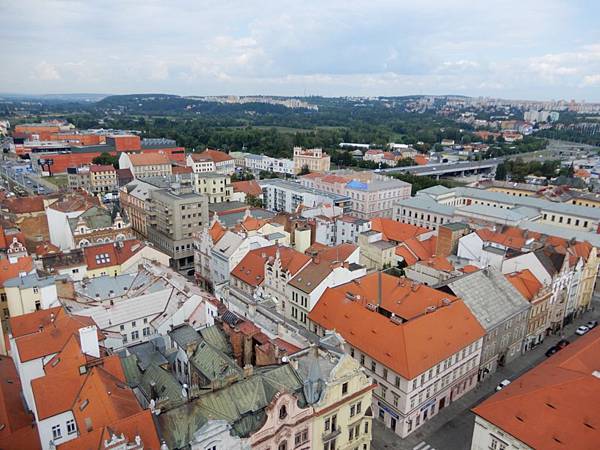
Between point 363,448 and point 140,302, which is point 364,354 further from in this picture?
point 140,302

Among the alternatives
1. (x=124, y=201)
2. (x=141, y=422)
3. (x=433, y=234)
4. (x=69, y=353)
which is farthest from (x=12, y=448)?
(x=124, y=201)

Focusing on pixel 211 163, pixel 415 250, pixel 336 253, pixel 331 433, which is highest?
pixel 211 163

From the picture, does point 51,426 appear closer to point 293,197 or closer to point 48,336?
point 48,336

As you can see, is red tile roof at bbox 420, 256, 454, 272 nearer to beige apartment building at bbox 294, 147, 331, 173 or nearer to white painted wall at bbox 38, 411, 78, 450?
white painted wall at bbox 38, 411, 78, 450

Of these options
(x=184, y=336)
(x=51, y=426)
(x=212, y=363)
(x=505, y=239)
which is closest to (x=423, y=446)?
(x=212, y=363)

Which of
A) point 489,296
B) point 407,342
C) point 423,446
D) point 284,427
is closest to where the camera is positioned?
point 284,427
